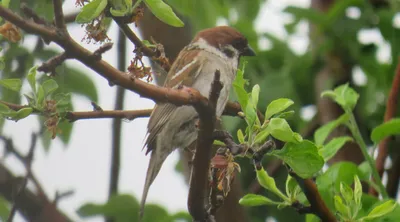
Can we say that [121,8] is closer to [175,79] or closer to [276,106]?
[276,106]

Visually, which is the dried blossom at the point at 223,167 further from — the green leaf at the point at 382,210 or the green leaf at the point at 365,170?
the green leaf at the point at 365,170

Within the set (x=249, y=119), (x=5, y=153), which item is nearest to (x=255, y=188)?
(x=5, y=153)

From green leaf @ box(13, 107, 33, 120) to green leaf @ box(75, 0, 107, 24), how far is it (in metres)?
0.27

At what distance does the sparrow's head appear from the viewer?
12.7 feet

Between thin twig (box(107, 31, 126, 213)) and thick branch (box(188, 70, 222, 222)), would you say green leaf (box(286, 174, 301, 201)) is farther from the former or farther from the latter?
thin twig (box(107, 31, 126, 213))

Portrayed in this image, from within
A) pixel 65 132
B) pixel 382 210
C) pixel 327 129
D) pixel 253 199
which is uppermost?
pixel 65 132

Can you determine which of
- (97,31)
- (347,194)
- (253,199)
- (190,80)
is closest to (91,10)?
(97,31)

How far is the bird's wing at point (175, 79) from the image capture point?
10.9 feet

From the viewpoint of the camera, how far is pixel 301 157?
2.34 metres

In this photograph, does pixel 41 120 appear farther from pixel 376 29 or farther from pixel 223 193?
pixel 376 29

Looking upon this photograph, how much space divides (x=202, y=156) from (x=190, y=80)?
56.2 inches

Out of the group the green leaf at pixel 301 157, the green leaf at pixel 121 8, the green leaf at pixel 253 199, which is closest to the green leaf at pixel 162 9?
the green leaf at pixel 121 8

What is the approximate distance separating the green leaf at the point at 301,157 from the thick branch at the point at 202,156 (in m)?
0.22

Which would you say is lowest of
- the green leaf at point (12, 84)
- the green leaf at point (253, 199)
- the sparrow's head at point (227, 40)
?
the green leaf at point (253, 199)
